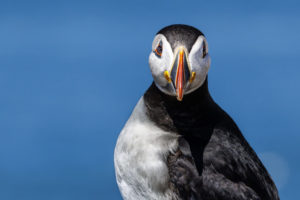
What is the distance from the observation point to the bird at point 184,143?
3812mm

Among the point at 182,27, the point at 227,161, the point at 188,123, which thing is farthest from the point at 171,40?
the point at 227,161

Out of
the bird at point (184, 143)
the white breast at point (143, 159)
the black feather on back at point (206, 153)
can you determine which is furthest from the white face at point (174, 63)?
the white breast at point (143, 159)

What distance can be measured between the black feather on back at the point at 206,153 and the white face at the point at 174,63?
0.59ft

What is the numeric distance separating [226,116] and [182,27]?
75cm

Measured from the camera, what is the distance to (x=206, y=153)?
3965 mm

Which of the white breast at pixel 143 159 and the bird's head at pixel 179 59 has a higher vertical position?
the bird's head at pixel 179 59

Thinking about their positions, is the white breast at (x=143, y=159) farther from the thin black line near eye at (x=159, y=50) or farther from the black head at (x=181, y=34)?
the black head at (x=181, y=34)

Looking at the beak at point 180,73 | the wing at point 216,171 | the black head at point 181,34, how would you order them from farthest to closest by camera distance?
1. the wing at point 216,171
2. the black head at point 181,34
3. the beak at point 180,73

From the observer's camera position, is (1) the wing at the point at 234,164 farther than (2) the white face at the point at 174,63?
Yes

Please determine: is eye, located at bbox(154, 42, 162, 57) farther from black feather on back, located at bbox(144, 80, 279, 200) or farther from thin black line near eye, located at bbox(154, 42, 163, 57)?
black feather on back, located at bbox(144, 80, 279, 200)

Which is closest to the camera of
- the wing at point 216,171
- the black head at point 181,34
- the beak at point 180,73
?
the beak at point 180,73

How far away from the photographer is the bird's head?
3672mm

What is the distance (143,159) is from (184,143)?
0.28 meters

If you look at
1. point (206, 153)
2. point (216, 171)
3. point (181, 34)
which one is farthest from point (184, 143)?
point (181, 34)
